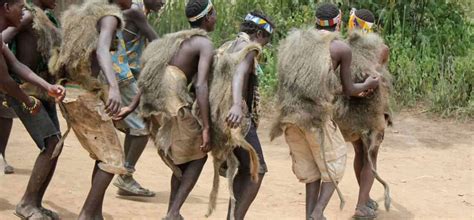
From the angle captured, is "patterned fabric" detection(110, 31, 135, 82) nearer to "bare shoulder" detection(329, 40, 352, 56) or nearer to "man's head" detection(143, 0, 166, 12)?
"man's head" detection(143, 0, 166, 12)

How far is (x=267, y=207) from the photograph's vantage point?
19.6ft

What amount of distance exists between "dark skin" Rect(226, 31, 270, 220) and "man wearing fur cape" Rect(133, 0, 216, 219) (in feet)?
0.71

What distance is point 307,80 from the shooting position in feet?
16.1

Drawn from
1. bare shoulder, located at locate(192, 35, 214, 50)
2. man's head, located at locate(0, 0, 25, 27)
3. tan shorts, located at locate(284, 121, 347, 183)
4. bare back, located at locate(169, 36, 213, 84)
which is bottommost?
tan shorts, located at locate(284, 121, 347, 183)

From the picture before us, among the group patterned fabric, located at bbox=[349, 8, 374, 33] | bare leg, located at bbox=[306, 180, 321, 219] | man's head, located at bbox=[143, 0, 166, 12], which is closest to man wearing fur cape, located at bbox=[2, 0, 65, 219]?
man's head, located at bbox=[143, 0, 166, 12]

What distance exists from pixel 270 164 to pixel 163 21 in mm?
3713

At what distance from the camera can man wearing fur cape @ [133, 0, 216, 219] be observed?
478 centimetres

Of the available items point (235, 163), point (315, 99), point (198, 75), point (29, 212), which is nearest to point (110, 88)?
point (198, 75)

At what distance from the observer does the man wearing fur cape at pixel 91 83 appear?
4758 mm

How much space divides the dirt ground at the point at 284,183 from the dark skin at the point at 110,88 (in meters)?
0.59

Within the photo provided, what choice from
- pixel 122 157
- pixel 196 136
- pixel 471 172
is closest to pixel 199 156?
pixel 196 136

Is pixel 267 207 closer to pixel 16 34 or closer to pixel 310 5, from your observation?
pixel 16 34

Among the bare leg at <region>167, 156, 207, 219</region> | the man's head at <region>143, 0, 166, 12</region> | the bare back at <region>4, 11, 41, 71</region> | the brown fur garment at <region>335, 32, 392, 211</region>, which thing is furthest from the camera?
the man's head at <region>143, 0, 166, 12</region>

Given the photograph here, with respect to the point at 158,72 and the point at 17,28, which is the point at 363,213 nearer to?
the point at 158,72
